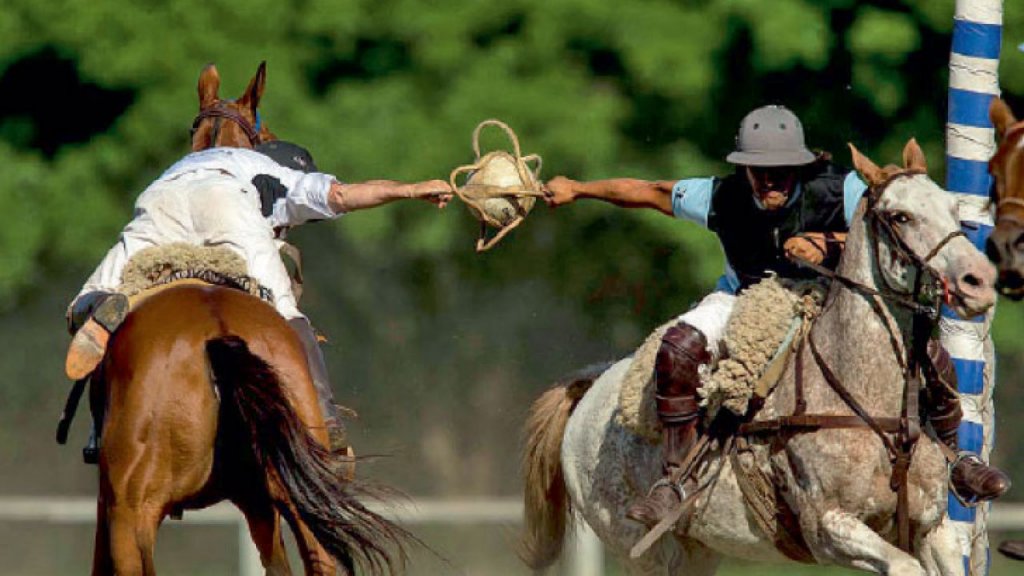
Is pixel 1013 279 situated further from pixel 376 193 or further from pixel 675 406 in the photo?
pixel 376 193

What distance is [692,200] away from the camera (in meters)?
8.75

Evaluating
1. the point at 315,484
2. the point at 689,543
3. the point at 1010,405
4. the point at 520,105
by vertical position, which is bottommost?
the point at 1010,405

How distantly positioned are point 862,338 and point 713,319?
745 mm

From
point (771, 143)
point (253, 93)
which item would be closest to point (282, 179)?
point (253, 93)

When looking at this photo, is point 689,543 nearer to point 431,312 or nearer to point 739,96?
point 739,96

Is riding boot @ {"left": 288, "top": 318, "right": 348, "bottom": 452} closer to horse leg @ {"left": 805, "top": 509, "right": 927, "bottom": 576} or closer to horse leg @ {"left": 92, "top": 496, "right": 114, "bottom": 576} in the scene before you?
horse leg @ {"left": 92, "top": 496, "right": 114, "bottom": 576}

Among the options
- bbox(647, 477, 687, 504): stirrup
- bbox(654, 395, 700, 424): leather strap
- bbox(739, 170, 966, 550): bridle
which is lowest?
bbox(647, 477, 687, 504): stirrup

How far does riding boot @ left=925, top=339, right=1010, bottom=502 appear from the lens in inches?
315

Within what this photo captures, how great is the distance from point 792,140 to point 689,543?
1879 mm

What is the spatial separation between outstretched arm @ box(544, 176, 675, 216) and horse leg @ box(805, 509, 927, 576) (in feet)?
5.09

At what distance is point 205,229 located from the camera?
848 cm

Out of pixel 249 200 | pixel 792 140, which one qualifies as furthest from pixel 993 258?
pixel 249 200

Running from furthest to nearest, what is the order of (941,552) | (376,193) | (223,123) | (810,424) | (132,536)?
(223,123) < (376,193) < (810,424) < (941,552) < (132,536)

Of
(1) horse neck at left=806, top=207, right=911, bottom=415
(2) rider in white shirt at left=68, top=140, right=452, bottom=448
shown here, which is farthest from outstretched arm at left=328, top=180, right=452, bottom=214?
(1) horse neck at left=806, top=207, right=911, bottom=415
